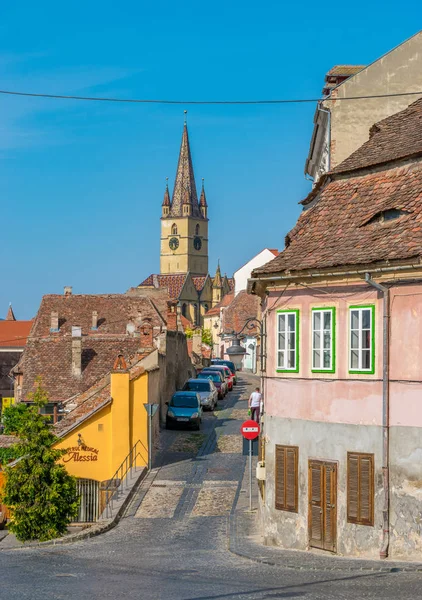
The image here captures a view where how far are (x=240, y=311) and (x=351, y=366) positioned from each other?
89.2 m

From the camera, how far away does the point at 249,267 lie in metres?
115

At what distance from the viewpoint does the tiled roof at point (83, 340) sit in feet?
191

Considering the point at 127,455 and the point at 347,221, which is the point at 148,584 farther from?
the point at 127,455

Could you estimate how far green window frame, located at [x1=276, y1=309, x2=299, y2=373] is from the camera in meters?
23.6

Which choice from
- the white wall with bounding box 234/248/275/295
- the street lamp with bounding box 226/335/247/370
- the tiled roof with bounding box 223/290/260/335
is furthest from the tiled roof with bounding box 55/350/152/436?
the white wall with bounding box 234/248/275/295

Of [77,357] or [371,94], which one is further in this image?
[77,357]

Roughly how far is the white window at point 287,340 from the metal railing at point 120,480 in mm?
8184

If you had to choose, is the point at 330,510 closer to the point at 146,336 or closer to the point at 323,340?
the point at 323,340

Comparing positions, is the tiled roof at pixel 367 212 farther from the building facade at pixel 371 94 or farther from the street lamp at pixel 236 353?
the building facade at pixel 371 94

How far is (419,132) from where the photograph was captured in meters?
24.9

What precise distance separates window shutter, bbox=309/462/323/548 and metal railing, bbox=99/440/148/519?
27.4ft

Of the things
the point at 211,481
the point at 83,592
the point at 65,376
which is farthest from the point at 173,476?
the point at 65,376

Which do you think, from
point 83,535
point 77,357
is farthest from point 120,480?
point 77,357


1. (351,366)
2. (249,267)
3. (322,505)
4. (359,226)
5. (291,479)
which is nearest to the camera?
(351,366)
